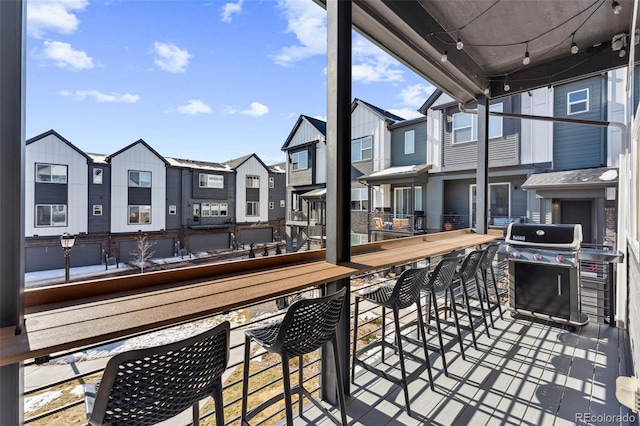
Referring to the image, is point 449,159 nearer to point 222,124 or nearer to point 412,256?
point 222,124

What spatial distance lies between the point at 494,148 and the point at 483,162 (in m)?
5.34

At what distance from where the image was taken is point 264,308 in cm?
859

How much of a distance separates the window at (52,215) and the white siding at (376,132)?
9343 mm

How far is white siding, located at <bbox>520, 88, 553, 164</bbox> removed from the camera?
7.50 m

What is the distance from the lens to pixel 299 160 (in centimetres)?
1388

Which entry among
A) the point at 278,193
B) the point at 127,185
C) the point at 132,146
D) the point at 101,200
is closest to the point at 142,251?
the point at 101,200

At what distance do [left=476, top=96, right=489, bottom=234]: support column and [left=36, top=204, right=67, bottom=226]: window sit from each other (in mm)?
6386

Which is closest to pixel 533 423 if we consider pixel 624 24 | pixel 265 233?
pixel 624 24

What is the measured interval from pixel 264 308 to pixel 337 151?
299 inches

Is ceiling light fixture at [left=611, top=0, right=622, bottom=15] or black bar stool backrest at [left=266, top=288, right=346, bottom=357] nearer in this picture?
black bar stool backrest at [left=266, top=288, right=346, bottom=357]

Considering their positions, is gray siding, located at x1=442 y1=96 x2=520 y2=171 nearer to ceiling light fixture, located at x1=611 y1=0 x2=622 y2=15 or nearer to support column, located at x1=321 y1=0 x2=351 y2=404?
ceiling light fixture, located at x1=611 y1=0 x2=622 y2=15

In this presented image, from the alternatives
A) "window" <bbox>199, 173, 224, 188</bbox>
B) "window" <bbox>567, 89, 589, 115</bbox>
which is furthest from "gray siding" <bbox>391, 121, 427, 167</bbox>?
"window" <bbox>199, 173, 224, 188</bbox>

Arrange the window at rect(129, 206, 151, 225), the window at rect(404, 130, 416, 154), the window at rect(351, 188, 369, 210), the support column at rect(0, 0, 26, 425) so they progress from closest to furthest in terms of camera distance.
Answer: the support column at rect(0, 0, 26, 425) < the window at rect(129, 206, 151, 225) < the window at rect(404, 130, 416, 154) < the window at rect(351, 188, 369, 210)

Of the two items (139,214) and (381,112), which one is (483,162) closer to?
(381,112)
